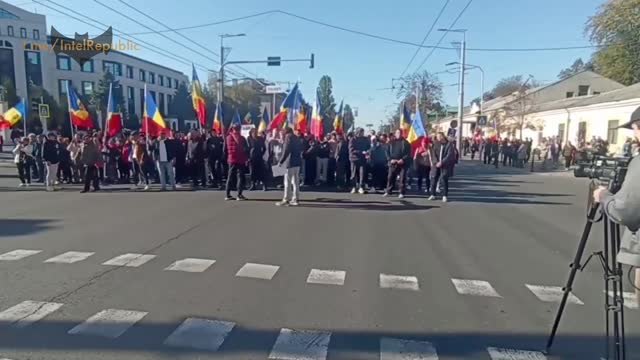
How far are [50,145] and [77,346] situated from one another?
37.2 feet

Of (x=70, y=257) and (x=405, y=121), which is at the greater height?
(x=405, y=121)

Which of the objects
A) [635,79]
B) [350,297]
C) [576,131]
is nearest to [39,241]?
[350,297]

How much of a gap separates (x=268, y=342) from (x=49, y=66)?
240ft

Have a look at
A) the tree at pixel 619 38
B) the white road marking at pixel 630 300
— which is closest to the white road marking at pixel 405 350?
the white road marking at pixel 630 300

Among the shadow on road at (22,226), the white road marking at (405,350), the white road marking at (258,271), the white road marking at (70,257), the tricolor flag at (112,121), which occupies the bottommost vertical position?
the white road marking at (405,350)

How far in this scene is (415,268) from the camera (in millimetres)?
5691

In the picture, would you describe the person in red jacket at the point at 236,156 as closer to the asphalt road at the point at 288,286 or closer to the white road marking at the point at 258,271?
the asphalt road at the point at 288,286

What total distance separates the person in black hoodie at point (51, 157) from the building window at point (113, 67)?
198 ft

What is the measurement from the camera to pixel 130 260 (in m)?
5.72

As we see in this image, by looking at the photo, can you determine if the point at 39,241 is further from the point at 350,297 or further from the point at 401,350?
the point at 401,350

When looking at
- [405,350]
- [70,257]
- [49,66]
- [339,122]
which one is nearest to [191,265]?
[70,257]

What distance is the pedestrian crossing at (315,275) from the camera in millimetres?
4875

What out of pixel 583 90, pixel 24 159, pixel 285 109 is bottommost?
pixel 24 159

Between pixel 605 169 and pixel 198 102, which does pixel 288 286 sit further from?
pixel 198 102
